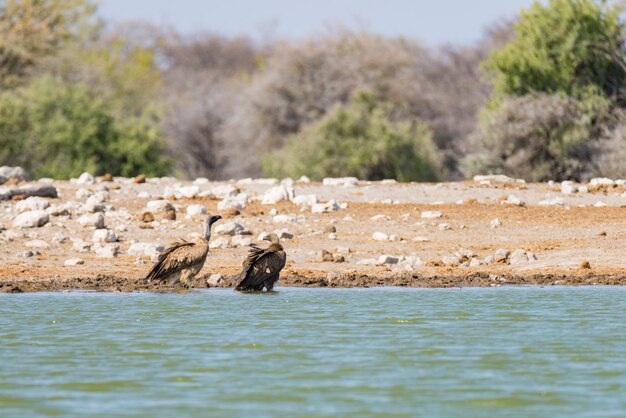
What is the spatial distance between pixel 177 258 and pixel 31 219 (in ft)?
16.5

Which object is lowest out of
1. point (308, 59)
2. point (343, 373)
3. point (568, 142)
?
point (343, 373)

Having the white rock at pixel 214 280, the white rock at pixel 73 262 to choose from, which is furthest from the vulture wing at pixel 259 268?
the white rock at pixel 73 262

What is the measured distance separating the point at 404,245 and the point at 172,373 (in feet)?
30.3

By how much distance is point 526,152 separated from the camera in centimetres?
3269

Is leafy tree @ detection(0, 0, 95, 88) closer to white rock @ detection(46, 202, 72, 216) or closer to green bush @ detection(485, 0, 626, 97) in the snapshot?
green bush @ detection(485, 0, 626, 97)

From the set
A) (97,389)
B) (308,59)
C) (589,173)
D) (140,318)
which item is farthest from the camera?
(308,59)

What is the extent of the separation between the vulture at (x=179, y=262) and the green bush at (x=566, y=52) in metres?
20.1

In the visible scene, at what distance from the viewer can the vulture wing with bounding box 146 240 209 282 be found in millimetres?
15117

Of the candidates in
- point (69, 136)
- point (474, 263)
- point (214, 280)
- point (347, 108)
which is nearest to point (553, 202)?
point (474, 263)

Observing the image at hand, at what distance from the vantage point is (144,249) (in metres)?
17.8

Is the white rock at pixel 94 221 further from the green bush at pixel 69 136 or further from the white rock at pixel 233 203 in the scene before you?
the green bush at pixel 69 136

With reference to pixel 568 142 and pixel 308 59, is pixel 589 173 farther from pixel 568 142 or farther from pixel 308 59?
pixel 308 59

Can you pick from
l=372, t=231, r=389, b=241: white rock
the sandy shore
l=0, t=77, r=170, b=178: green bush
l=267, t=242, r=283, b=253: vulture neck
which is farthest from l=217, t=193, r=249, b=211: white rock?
l=0, t=77, r=170, b=178: green bush

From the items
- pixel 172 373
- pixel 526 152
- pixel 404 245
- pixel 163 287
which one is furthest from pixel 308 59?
pixel 172 373
